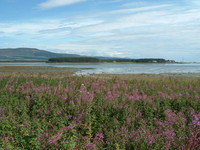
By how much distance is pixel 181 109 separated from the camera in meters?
9.00

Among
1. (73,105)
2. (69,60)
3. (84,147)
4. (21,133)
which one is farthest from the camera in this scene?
(69,60)

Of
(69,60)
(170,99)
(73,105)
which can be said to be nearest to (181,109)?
(170,99)

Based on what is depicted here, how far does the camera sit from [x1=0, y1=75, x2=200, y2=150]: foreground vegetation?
5391 mm

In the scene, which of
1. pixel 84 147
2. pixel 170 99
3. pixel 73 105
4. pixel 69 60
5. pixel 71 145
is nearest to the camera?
pixel 71 145

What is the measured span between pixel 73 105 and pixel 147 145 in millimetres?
3810

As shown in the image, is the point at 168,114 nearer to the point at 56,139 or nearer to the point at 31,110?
the point at 56,139

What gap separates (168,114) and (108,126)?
188 cm

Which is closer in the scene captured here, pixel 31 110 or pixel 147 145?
pixel 147 145

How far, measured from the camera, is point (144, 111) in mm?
8812

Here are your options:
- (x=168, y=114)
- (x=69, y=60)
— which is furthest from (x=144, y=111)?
(x=69, y=60)

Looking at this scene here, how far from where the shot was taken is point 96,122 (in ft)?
25.9

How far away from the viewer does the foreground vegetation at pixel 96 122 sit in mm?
5391

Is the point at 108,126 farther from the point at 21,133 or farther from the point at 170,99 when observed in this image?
the point at 170,99

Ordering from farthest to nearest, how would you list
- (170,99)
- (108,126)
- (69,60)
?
(69,60)
(170,99)
(108,126)
